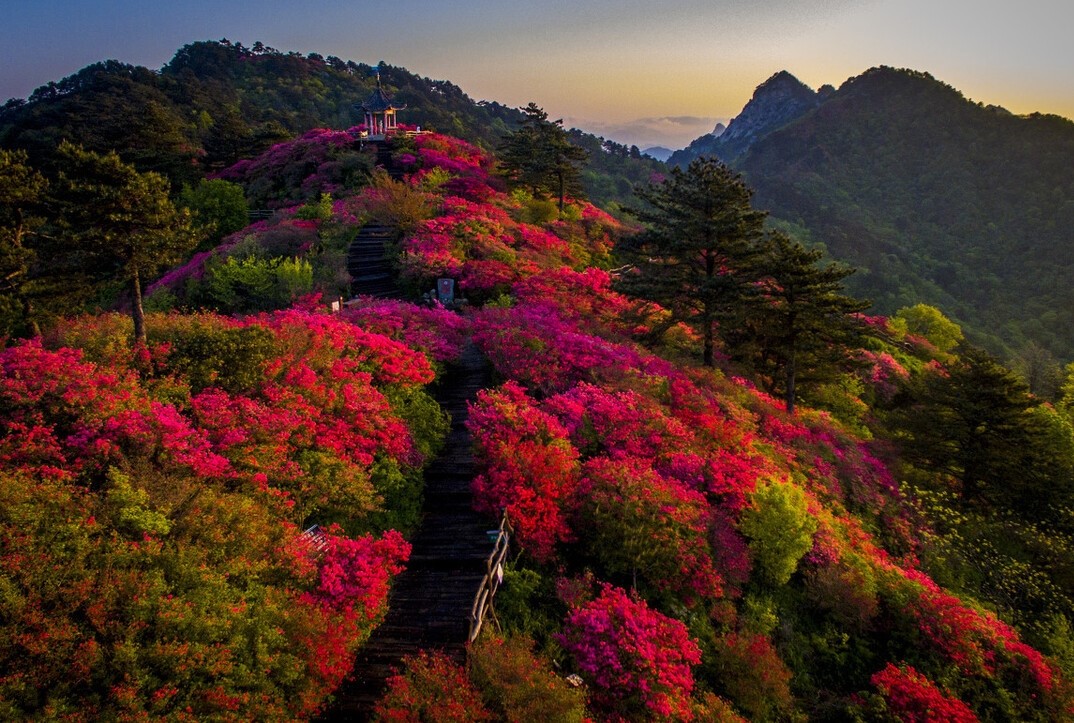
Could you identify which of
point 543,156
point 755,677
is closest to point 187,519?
point 755,677

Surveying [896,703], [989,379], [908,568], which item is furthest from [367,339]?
[989,379]

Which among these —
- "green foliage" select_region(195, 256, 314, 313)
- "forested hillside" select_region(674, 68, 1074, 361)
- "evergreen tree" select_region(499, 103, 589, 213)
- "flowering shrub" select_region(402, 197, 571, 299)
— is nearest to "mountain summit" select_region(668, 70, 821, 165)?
"forested hillside" select_region(674, 68, 1074, 361)

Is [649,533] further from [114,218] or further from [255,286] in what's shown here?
[255,286]

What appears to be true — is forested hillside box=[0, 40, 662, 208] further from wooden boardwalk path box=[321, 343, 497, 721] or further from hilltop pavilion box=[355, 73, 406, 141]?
wooden boardwalk path box=[321, 343, 497, 721]

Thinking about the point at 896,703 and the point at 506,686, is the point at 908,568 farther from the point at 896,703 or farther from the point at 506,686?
the point at 506,686

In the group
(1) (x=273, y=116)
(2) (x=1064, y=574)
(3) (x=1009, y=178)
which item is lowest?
(2) (x=1064, y=574)

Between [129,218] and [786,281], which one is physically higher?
[129,218]

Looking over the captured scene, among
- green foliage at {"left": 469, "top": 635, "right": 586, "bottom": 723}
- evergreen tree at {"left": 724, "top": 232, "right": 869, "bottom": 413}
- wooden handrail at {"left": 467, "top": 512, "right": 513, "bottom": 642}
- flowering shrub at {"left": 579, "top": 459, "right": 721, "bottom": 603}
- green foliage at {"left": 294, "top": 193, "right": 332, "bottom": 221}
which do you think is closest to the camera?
green foliage at {"left": 469, "top": 635, "right": 586, "bottom": 723}
